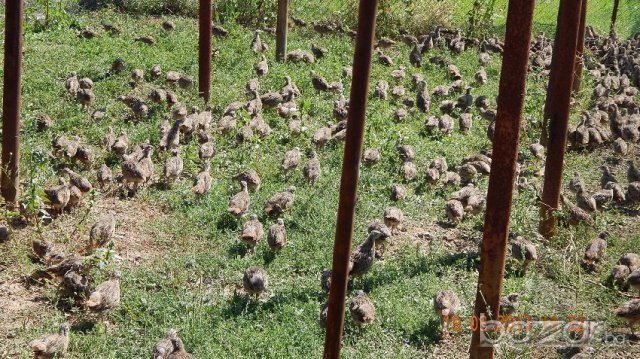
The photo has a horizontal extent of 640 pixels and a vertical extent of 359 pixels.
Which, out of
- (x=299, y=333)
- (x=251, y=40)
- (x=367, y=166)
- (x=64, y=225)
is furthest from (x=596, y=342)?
(x=251, y=40)

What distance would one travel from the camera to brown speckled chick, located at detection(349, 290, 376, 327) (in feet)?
23.7

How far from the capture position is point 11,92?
8672mm

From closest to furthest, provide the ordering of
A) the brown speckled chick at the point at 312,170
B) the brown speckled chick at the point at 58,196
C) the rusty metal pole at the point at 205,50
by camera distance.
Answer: the brown speckled chick at the point at 58,196, the brown speckled chick at the point at 312,170, the rusty metal pole at the point at 205,50

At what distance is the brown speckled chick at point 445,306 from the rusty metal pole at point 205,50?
6560mm

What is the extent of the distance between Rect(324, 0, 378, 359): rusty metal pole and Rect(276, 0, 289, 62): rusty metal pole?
1133cm

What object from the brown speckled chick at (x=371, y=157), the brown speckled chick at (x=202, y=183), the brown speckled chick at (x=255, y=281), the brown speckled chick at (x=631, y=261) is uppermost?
the brown speckled chick at (x=371, y=157)

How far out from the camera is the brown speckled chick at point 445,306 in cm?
738

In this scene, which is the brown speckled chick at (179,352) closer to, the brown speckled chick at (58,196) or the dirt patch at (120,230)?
the dirt patch at (120,230)

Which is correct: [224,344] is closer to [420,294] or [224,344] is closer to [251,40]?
[420,294]

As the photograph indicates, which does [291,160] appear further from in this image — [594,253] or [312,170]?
[594,253]

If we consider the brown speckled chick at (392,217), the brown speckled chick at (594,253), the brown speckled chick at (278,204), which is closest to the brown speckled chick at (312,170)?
the brown speckled chick at (278,204)

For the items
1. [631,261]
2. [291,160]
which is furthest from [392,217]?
[631,261]

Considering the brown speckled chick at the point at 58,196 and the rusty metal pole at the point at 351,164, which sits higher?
the rusty metal pole at the point at 351,164

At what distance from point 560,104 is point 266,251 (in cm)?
352
